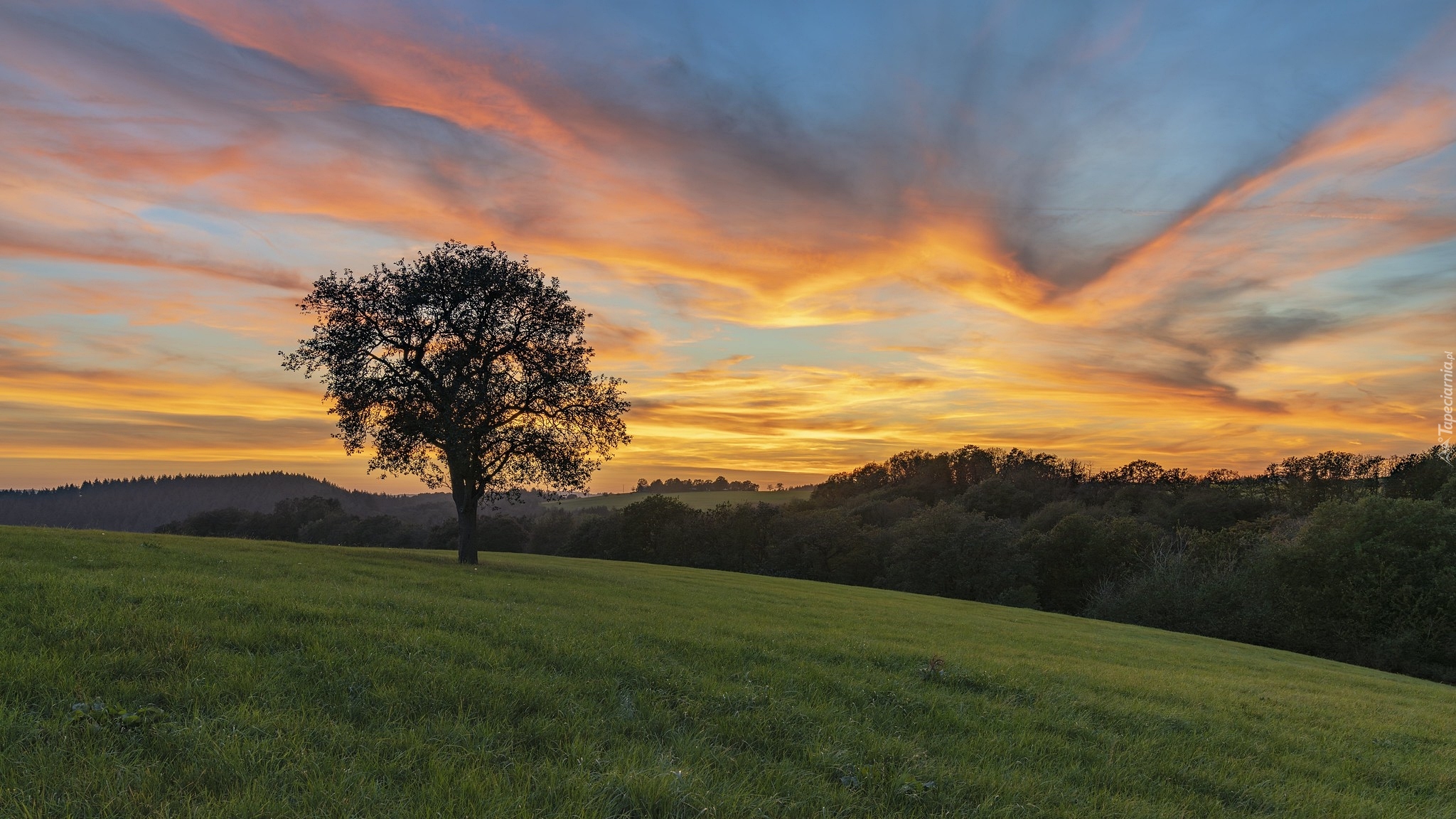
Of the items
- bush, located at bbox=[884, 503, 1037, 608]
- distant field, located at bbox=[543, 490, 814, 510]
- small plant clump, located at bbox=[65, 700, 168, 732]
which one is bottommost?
bush, located at bbox=[884, 503, 1037, 608]

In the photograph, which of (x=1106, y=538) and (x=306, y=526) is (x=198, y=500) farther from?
(x=1106, y=538)

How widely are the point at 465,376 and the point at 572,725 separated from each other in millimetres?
29001

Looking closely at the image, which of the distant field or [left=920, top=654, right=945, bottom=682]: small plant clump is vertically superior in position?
[left=920, top=654, right=945, bottom=682]: small plant clump

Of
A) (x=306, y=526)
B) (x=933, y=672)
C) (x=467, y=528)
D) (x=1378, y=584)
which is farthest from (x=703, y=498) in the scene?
(x=933, y=672)

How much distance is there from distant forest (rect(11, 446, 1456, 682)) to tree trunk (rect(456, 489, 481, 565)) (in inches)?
1117

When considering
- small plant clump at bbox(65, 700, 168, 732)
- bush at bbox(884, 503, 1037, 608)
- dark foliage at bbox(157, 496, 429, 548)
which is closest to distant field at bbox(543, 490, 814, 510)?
dark foliage at bbox(157, 496, 429, 548)

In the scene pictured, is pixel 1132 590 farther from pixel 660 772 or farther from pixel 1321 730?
pixel 660 772

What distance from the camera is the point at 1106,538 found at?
7838 centimetres

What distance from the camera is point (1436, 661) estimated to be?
159 ft

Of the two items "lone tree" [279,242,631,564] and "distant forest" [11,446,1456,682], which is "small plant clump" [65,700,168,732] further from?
"distant forest" [11,446,1456,682]

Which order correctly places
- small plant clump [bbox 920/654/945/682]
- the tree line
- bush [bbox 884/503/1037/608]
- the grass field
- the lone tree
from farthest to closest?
bush [bbox 884/503/1037/608] < the tree line < the lone tree < small plant clump [bbox 920/654/945/682] < the grass field

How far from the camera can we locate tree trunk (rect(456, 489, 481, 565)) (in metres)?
33.7

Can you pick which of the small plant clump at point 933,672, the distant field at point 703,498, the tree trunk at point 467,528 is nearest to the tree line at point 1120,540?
the distant field at point 703,498

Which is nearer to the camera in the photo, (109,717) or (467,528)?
(109,717)
